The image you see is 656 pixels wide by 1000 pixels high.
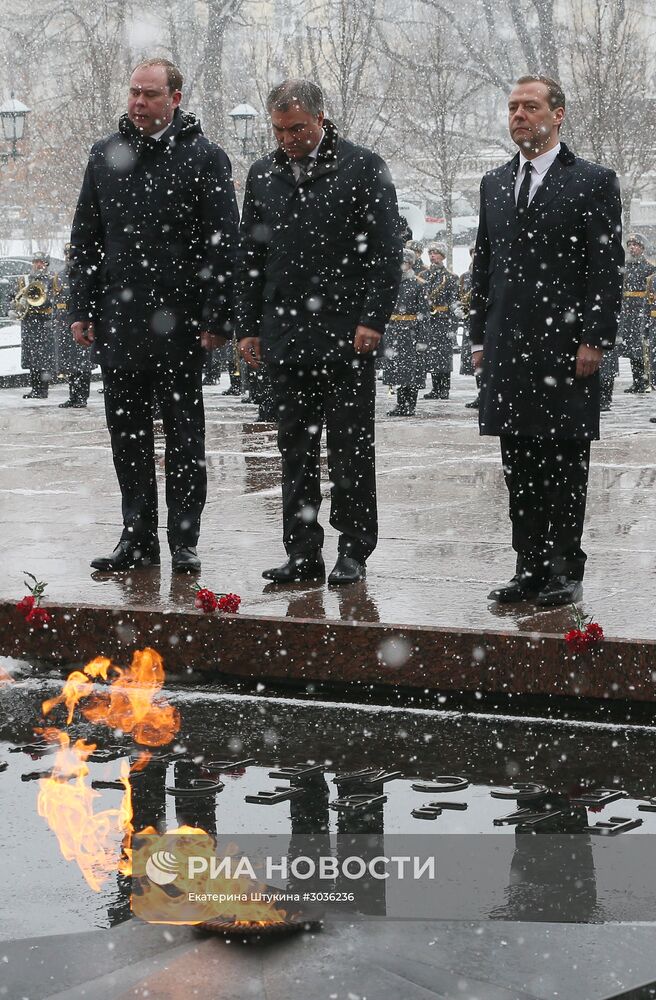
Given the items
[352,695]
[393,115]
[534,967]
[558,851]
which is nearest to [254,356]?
[352,695]

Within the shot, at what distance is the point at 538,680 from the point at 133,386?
2.29m

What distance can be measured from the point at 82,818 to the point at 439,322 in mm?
16781

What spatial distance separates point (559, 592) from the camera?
592 centimetres

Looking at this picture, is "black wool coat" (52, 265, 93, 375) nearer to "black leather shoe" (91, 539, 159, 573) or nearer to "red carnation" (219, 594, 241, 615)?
"black leather shoe" (91, 539, 159, 573)

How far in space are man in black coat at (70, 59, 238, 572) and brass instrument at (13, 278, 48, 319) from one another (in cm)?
1472

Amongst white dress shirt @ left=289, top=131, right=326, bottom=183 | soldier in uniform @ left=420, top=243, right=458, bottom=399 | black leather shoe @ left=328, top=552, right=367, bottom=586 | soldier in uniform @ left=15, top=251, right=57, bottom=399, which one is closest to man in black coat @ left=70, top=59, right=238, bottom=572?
white dress shirt @ left=289, top=131, right=326, bottom=183

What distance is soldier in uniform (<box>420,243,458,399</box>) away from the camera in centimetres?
1970

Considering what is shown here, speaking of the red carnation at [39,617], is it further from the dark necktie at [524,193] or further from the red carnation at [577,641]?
the dark necktie at [524,193]

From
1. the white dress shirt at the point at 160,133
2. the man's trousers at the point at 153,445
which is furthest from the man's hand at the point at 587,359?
the white dress shirt at the point at 160,133

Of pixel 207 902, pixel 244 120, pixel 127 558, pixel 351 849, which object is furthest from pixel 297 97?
pixel 244 120

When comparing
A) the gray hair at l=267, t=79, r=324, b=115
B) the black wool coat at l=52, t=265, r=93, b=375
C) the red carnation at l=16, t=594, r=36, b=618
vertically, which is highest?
the gray hair at l=267, t=79, r=324, b=115

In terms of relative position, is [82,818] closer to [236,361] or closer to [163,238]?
[163,238]

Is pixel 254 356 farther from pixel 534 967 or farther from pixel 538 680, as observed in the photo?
pixel 534 967

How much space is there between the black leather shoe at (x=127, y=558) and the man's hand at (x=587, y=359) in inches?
79.0
